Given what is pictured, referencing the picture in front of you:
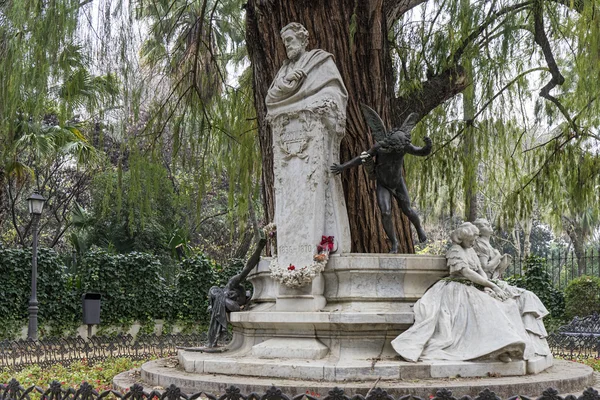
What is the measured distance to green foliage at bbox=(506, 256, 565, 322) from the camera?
17.1 m

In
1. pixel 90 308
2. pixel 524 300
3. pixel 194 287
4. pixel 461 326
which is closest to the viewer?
pixel 461 326

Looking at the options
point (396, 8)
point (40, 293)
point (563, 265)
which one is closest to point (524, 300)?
point (396, 8)

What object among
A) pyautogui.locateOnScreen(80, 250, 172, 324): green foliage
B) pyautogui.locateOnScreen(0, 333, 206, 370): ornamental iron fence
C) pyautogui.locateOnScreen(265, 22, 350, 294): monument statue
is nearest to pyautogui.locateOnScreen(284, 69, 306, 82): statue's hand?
pyautogui.locateOnScreen(265, 22, 350, 294): monument statue

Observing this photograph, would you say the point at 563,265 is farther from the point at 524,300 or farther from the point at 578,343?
the point at 524,300

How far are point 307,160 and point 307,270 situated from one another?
1.15m

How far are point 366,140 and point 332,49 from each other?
3.77ft

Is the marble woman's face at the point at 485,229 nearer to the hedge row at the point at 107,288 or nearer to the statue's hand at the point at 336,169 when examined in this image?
the statue's hand at the point at 336,169

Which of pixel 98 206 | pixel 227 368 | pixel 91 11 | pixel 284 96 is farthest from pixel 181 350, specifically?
pixel 98 206

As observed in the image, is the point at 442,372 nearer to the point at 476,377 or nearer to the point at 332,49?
the point at 476,377

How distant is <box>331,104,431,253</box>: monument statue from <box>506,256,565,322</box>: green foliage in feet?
33.9

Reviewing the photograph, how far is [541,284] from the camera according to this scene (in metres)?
17.2

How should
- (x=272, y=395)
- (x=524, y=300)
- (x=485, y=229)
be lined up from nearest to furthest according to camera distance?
1. (x=272, y=395)
2. (x=524, y=300)
3. (x=485, y=229)

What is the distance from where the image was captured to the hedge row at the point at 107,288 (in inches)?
626

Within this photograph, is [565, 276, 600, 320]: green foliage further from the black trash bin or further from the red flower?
the red flower
